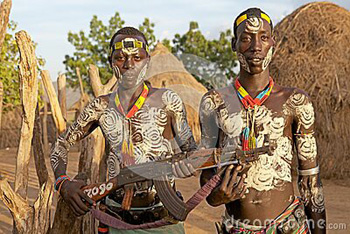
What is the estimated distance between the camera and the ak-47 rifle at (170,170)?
2133 mm

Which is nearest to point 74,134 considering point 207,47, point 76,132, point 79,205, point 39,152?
point 76,132

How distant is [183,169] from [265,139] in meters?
0.49

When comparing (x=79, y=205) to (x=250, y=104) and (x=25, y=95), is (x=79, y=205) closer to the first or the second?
(x=250, y=104)

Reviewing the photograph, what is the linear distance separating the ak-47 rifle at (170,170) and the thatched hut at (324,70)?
288 inches

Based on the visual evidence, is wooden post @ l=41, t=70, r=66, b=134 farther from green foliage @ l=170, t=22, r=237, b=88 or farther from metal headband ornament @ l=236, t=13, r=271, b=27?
green foliage @ l=170, t=22, r=237, b=88

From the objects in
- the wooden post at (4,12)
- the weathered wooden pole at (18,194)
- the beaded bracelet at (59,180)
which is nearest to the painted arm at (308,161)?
the beaded bracelet at (59,180)

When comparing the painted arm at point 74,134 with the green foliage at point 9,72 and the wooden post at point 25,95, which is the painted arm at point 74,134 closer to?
the wooden post at point 25,95

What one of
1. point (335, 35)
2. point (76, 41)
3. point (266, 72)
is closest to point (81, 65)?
point (76, 41)

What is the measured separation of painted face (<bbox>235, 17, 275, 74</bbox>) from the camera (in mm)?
2289

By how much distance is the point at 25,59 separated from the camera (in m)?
3.73

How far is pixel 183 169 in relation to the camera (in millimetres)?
2191

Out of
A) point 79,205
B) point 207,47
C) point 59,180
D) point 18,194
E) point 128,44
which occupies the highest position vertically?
point 207,47

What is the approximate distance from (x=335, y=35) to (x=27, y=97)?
7517 mm

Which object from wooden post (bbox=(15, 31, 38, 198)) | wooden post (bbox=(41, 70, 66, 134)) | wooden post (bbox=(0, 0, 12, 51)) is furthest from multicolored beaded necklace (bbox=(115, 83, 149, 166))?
wooden post (bbox=(41, 70, 66, 134))
